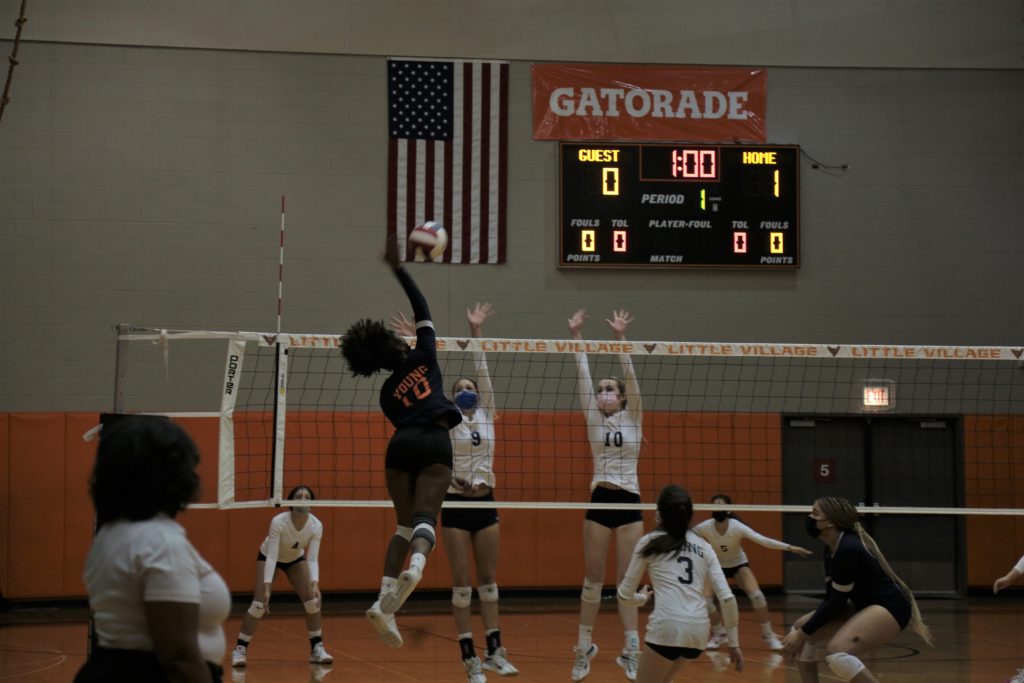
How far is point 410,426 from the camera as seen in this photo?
A: 6.14 meters

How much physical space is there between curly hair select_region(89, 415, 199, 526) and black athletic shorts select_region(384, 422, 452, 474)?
127 inches

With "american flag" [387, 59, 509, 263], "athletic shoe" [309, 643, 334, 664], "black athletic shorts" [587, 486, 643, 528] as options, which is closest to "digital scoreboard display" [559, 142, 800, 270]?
"american flag" [387, 59, 509, 263]

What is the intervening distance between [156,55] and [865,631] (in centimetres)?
1084

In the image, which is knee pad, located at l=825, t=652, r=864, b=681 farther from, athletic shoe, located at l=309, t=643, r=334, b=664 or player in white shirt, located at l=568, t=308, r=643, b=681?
athletic shoe, located at l=309, t=643, r=334, b=664

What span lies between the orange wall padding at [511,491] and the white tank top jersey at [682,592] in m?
6.99

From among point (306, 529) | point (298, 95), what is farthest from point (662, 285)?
point (306, 529)

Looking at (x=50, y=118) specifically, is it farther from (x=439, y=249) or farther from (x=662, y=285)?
(x=439, y=249)

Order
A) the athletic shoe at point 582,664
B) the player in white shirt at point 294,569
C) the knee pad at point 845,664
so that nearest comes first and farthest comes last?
the knee pad at point 845,664 < the athletic shoe at point 582,664 < the player in white shirt at point 294,569

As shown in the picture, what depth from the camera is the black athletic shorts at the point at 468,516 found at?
866 centimetres

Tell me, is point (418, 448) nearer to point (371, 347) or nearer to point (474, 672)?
point (371, 347)

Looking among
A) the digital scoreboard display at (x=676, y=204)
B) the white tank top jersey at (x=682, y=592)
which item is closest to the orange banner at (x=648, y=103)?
the digital scoreboard display at (x=676, y=204)

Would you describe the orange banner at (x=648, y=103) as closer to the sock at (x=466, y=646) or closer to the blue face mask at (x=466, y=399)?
the blue face mask at (x=466, y=399)

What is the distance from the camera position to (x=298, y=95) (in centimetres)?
1400

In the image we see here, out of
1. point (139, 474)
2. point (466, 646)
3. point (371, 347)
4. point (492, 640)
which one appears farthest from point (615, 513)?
point (139, 474)
